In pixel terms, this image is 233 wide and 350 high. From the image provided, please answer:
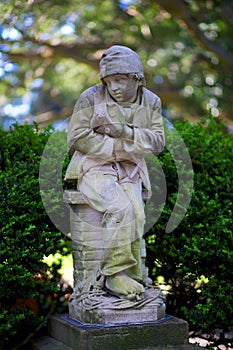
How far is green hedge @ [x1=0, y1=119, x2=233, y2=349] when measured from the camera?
5.01 metres

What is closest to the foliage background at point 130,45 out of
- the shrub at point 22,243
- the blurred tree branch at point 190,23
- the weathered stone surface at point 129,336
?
the blurred tree branch at point 190,23

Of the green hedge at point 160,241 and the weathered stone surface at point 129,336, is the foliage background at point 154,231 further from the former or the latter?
the weathered stone surface at point 129,336

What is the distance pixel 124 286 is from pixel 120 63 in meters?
1.81

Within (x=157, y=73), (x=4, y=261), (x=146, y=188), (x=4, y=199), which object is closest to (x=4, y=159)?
(x=4, y=199)

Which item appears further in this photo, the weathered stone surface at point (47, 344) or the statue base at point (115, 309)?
the weathered stone surface at point (47, 344)

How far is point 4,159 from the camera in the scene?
5723 mm

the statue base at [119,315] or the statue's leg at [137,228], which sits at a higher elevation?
the statue's leg at [137,228]

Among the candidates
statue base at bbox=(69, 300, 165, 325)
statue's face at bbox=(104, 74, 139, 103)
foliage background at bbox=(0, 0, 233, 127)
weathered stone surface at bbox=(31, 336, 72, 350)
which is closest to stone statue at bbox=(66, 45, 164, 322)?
statue's face at bbox=(104, 74, 139, 103)

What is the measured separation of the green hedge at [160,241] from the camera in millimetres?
5012

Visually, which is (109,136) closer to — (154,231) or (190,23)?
(154,231)

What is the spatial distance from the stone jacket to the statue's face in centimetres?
7

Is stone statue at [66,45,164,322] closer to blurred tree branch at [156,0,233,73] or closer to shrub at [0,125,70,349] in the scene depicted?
shrub at [0,125,70,349]

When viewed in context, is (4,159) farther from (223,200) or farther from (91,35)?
(91,35)

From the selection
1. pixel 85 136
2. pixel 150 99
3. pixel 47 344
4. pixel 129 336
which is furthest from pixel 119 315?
pixel 150 99
